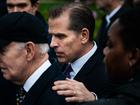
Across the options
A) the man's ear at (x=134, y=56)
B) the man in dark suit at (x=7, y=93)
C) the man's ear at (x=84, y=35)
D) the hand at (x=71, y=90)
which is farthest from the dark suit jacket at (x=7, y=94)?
the man's ear at (x=134, y=56)

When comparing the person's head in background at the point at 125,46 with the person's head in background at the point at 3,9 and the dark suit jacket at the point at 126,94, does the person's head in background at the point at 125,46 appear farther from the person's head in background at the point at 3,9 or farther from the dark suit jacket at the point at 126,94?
the person's head in background at the point at 3,9

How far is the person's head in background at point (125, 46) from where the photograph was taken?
8.57ft

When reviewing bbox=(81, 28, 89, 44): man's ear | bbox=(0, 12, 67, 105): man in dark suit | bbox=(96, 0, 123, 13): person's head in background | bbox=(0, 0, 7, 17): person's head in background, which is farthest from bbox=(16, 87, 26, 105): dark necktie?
bbox=(96, 0, 123, 13): person's head in background

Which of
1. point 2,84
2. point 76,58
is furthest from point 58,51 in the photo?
point 2,84

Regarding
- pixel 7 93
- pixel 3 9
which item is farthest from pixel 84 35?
pixel 3 9

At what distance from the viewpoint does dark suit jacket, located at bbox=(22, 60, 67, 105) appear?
3.23m

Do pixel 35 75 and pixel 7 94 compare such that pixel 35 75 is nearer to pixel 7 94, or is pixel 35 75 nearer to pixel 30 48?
pixel 30 48

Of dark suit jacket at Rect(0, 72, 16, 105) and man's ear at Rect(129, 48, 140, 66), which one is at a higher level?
man's ear at Rect(129, 48, 140, 66)

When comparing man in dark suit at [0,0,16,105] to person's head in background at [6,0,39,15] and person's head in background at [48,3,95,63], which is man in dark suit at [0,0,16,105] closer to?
person's head in background at [48,3,95,63]

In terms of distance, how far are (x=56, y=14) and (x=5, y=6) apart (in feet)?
6.77

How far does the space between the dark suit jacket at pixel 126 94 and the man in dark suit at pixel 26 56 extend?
739 millimetres

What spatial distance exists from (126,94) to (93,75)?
1461mm

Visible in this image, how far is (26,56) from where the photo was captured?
3389mm

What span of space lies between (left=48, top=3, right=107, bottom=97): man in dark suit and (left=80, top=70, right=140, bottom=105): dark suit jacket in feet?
4.24
